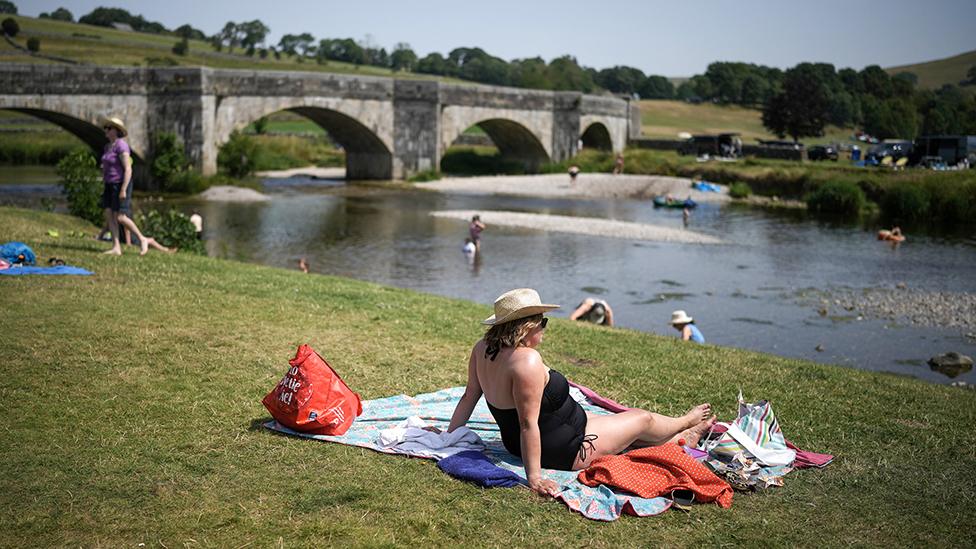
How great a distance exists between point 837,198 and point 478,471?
3389 cm

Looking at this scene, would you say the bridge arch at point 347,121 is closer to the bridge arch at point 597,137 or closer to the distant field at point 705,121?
the bridge arch at point 597,137

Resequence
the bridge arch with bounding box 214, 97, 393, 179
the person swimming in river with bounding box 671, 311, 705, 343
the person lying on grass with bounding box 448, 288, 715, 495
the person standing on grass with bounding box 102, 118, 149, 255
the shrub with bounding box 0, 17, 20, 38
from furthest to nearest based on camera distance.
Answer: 1. the shrub with bounding box 0, 17, 20, 38
2. the bridge arch with bounding box 214, 97, 393, 179
3. the person swimming in river with bounding box 671, 311, 705, 343
4. the person standing on grass with bounding box 102, 118, 149, 255
5. the person lying on grass with bounding box 448, 288, 715, 495

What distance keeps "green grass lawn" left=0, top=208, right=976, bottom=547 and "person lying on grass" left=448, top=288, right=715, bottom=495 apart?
0.42m

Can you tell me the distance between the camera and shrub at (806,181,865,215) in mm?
36438

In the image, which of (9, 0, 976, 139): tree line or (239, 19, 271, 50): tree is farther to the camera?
(239, 19, 271, 50): tree

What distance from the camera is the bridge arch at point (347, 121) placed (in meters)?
37.2

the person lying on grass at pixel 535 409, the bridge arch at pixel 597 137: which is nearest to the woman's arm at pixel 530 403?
the person lying on grass at pixel 535 409

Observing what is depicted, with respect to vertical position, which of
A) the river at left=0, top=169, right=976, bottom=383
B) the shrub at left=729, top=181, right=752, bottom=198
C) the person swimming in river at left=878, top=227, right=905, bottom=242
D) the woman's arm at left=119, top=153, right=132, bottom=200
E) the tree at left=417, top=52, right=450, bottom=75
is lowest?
the river at left=0, top=169, right=976, bottom=383

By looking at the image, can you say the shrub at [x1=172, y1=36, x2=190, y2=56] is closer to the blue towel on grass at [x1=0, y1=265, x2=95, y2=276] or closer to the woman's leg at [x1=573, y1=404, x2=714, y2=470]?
the blue towel on grass at [x1=0, y1=265, x2=95, y2=276]

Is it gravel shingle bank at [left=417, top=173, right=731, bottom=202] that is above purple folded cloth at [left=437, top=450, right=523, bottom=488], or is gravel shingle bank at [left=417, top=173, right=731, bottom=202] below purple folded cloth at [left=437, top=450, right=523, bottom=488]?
above

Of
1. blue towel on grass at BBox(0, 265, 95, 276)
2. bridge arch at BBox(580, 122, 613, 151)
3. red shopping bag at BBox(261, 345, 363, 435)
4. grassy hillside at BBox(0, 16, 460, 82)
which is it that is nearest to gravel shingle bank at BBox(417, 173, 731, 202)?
bridge arch at BBox(580, 122, 613, 151)

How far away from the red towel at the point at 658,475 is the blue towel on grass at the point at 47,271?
7766 mm

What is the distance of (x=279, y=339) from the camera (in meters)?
9.31

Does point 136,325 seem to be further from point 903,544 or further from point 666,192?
point 666,192
